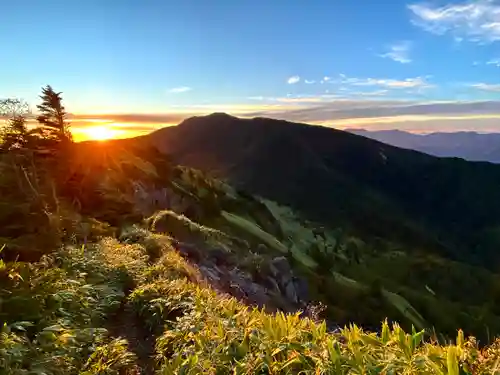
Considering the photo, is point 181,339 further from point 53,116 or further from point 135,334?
point 53,116

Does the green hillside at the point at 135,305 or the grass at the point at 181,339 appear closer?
the grass at the point at 181,339

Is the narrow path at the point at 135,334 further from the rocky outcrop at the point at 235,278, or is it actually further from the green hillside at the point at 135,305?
the rocky outcrop at the point at 235,278

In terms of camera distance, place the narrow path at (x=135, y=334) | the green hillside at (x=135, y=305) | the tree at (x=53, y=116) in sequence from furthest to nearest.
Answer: the tree at (x=53, y=116)
the narrow path at (x=135, y=334)
the green hillside at (x=135, y=305)

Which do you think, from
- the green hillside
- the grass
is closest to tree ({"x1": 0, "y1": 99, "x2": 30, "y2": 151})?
the green hillside

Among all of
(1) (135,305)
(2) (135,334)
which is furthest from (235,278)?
(2) (135,334)

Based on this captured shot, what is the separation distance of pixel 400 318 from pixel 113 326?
67.9 m

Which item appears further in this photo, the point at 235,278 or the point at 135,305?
the point at 235,278

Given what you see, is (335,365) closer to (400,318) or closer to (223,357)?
(223,357)

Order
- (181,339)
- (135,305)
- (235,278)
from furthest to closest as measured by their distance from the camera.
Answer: (235,278) < (135,305) < (181,339)

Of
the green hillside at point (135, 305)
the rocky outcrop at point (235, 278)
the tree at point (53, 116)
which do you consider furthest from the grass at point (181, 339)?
the tree at point (53, 116)

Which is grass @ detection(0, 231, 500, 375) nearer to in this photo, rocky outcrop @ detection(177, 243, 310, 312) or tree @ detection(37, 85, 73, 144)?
rocky outcrop @ detection(177, 243, 310, 312)

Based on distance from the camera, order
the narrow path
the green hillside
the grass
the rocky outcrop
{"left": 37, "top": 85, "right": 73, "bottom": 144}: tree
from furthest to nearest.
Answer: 1. {"left": 37, "top": 85, "right": 73, "bottom": 144}: tree
2. the rocky outcrop
3. the narrow path
4. the green hillside
5. the grass

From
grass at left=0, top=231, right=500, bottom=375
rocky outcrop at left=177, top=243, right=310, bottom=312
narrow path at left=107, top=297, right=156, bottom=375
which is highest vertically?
grass at left=0, top=231, right=500, bottom=375

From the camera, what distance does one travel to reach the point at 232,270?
24.4 meters
